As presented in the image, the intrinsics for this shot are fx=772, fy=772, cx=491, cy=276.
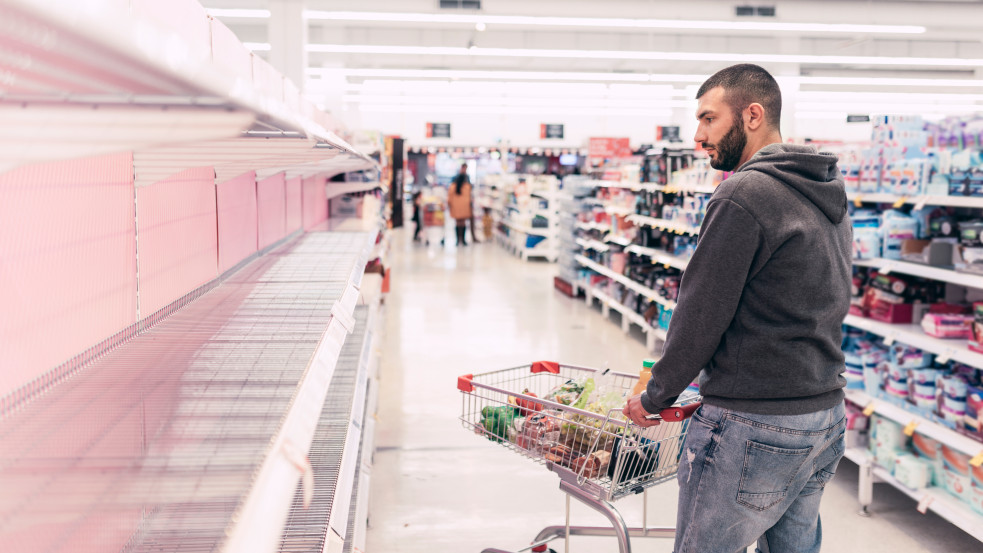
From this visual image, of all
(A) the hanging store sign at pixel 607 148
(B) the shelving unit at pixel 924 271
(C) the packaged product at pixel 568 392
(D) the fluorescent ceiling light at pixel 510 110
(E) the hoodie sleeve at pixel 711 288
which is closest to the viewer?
(E) the hoodie sleeve at pixel 711 288

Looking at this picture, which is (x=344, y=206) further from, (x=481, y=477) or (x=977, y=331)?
(x=977, y=331)

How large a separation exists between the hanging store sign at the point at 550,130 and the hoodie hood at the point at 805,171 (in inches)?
851

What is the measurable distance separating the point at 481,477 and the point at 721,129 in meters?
2.80

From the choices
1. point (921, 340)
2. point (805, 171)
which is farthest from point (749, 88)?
point (921, 340)

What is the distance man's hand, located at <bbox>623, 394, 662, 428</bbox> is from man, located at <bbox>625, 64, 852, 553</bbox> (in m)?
0.11

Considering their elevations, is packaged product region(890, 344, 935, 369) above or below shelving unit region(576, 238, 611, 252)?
below

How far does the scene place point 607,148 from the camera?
41.8 ft

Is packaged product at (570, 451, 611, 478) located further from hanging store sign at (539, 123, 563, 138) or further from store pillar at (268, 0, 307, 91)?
hanging store sign at (539, 123, 563, 138)

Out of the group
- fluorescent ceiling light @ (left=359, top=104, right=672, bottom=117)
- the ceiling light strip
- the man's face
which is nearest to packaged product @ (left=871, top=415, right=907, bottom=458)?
the man's face

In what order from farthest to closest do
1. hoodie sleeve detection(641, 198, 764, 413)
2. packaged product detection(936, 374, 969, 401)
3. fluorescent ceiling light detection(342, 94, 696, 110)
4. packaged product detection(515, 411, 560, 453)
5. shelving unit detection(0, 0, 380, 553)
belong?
fluorescent ceiling light detection(342, 94, 696, 110) → packaged product detection(936, 374, 969, 401) → packaged product detection(515, 411, 560, 453) → hoodie sleeve detection(641, 198, 764, 413) → shelving unit detection(0, 0, 380, 553)

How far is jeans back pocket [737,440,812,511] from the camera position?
1.92m

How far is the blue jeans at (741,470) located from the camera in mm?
1926

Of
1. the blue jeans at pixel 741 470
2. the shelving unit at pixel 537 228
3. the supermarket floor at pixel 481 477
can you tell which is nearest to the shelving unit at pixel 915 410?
the supermarket floor at pixel 481 477

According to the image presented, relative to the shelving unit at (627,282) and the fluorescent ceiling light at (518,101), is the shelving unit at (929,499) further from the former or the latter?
the fluorescent ceiling light at (518,101)
